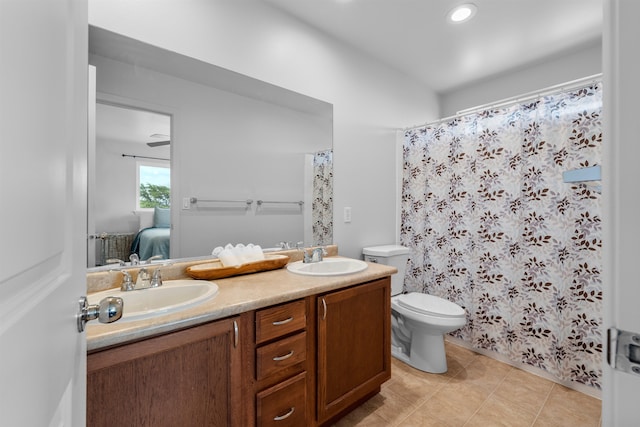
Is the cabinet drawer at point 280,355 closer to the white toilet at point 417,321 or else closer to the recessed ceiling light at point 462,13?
the white toilet at point 417,321

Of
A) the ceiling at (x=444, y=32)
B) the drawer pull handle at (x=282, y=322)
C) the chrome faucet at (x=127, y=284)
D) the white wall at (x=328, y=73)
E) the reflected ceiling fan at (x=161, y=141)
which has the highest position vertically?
the ceiling at (x=444, y=32)

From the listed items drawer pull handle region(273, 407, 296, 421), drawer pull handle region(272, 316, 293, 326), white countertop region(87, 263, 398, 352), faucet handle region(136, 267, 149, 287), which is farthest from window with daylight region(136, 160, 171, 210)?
drawer pull handle region(273, 407, 296, 421)

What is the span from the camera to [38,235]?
342 mm

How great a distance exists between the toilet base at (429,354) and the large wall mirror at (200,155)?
1.07 m

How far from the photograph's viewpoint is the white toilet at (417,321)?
6.51ft

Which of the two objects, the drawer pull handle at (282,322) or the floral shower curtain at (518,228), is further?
the floral shower curtain at (518,228)

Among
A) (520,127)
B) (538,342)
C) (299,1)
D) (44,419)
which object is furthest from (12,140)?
(538,342)

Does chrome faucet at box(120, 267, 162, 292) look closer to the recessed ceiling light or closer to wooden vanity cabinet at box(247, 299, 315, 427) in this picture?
wooden vanity cabinet at box(247, 299, 315, 427)

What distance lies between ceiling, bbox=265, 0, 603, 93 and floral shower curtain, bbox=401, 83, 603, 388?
23.1 inches

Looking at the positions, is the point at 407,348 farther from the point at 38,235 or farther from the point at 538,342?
the point at 38,235

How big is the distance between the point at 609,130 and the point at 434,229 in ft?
7.09

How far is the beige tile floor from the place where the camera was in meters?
1.61

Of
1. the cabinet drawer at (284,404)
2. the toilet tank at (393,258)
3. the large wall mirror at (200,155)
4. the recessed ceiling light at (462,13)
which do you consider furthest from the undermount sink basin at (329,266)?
the recessed ceiling light at (462,13)

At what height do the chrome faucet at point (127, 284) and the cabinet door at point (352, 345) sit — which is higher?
the chrome faucet at point (127, 284)
